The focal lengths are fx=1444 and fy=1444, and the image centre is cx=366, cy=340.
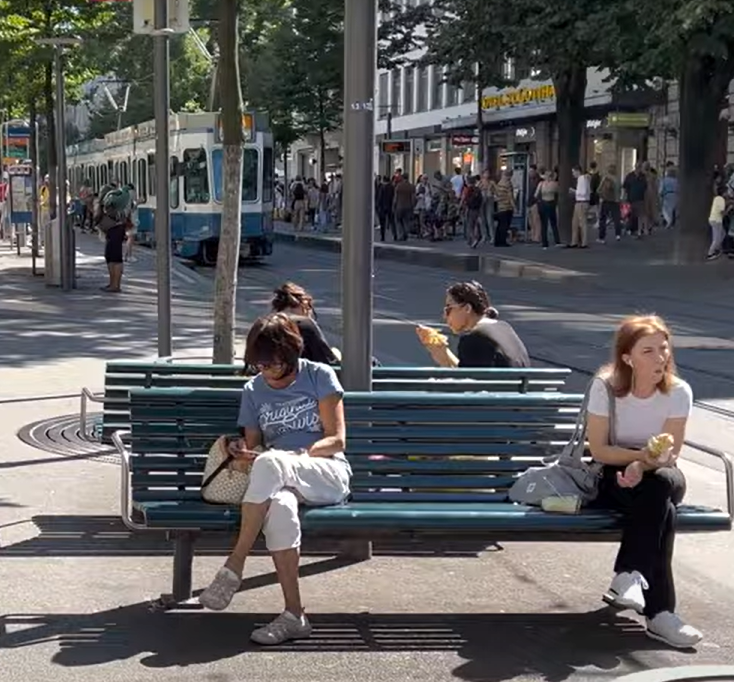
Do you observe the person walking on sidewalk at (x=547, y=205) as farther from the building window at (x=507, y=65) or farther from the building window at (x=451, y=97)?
the building window at (x=451, y=97)

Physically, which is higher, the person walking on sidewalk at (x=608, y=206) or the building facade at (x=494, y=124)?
the building facade at (x=494, y=124)

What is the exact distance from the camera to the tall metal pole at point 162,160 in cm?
948

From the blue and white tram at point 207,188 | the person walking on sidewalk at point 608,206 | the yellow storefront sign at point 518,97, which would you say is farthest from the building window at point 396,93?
the blue and white tram at point 207,188

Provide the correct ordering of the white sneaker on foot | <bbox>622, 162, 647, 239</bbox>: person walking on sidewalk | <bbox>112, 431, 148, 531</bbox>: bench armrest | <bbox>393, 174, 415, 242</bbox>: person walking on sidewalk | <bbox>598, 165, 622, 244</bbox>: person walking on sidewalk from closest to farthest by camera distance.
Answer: the white sneaker on foot < <bbox>112, 431, 148, 531</bbox>: bench armrest < <bbox>622, 162, 647, 239</bbox>: person walking on sidewalk < <bbox>598, 165, 622, 244</bbox>: person walking on sidewalk < <bbox>393, 174, 415, 242</bbox>: person walking on sidewalk

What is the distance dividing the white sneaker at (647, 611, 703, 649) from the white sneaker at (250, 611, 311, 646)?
1.37 meters

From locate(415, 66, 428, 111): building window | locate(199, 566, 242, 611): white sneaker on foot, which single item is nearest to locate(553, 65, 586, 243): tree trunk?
locate(199, 566, 242, 611): white sneaker on foot

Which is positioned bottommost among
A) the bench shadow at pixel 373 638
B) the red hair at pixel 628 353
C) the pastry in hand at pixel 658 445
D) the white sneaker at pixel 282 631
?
the bench shadow at pixel 373 638

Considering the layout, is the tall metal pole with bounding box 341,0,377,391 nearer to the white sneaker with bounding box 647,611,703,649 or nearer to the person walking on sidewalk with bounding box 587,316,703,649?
the person walking on sidewalk with bounding box 587,316,703,649

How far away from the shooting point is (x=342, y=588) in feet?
21.2

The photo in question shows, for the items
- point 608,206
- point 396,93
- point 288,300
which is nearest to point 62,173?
point 288,300

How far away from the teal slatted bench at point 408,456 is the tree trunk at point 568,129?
28.0 metres

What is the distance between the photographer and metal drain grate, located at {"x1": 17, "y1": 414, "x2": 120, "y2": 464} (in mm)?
9281

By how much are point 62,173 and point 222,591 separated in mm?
14654

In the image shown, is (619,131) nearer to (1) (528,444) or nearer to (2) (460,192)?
(2) (460,192)
